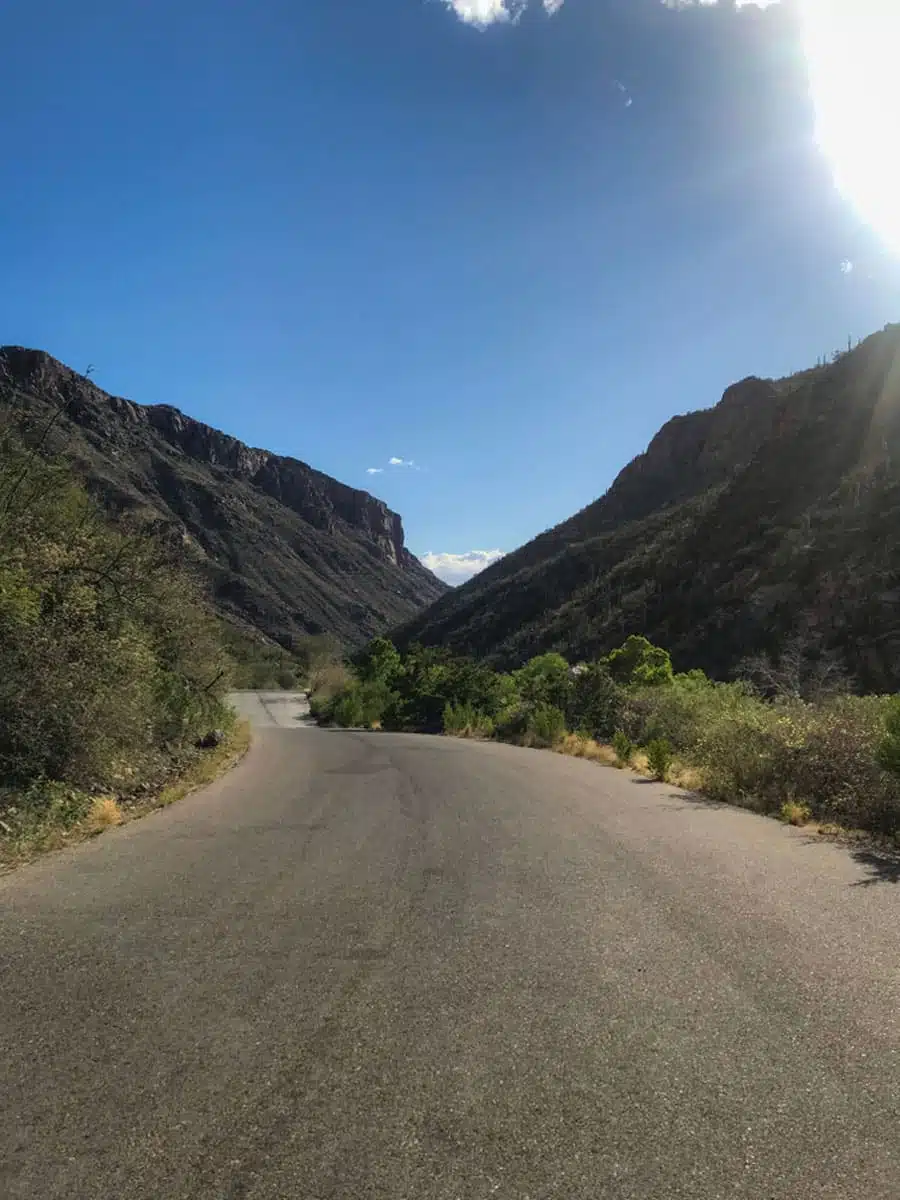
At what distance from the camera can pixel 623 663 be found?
40250mm

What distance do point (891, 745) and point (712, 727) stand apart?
221 inches

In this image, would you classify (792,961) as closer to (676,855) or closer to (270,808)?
(676,855)

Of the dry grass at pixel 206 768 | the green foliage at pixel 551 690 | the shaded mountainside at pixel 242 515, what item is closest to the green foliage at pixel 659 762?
the dry grass at pixel 206 768

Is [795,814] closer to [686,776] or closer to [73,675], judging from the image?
[686,776]

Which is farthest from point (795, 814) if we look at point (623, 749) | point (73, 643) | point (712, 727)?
point (73, 643)

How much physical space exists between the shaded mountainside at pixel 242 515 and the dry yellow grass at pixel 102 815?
50.9 meters

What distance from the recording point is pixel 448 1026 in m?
3.59

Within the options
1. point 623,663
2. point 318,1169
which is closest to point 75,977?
point 318,1169

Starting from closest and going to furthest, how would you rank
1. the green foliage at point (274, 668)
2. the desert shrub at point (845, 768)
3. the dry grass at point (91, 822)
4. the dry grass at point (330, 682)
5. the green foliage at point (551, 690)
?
the dry grass at point (91, 822) → the desert shrub at point (845, 768) → the green foliage at point (551, 690) → the dry grass at point (330, 682) → the green foliage at point (274, 668)

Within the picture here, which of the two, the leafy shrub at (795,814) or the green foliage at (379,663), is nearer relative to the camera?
the leafy shrub at (795,814)

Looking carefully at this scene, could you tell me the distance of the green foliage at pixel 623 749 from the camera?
17328 millimetres

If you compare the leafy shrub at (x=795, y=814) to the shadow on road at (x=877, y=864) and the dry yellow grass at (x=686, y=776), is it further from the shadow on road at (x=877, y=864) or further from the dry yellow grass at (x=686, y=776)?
the dry yellow grass at (x=686, y=776)

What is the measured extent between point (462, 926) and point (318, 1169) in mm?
2540

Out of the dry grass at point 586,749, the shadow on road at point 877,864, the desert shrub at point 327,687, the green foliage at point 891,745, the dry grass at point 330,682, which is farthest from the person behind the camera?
the dry grass at point 330,682
